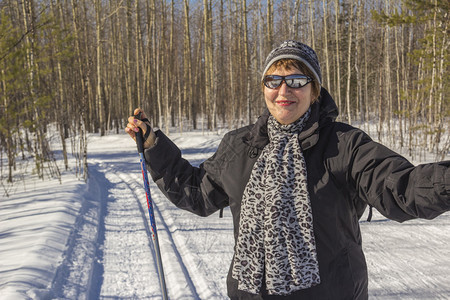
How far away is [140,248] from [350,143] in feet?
13.9

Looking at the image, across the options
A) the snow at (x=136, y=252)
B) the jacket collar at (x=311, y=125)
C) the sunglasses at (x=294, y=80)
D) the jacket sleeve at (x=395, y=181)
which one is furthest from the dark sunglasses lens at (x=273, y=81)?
the snow at (x=136, y=252)

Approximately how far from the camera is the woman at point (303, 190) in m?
1.48

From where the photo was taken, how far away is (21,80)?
1120 cm

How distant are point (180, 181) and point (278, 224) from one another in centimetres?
66

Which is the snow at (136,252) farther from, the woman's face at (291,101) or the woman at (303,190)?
the woman's face at (291,101)

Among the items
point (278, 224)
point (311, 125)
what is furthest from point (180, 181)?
point (311, 125)

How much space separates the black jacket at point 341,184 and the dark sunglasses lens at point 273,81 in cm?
15

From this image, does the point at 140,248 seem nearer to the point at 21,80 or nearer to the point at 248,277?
the point at 248,277

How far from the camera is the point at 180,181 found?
204 cm

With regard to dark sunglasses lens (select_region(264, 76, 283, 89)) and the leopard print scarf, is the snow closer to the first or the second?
the leopard print scarf

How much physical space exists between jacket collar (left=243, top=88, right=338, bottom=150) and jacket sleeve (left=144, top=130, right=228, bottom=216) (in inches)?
12.5

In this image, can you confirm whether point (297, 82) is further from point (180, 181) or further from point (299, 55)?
point (180, 181)

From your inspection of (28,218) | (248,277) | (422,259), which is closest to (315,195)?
(248,277)

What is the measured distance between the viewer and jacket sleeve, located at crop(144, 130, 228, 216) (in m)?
2.00
